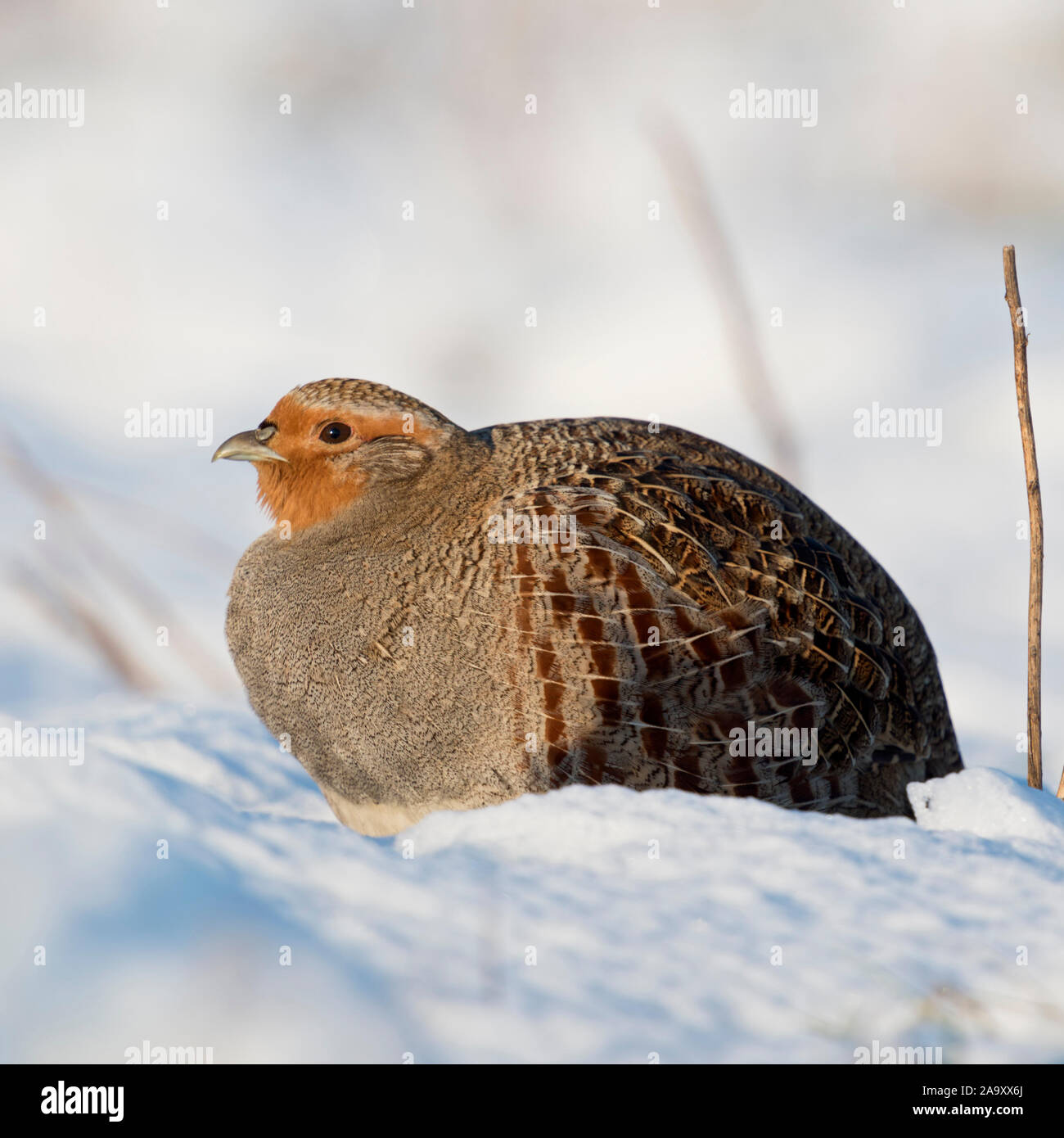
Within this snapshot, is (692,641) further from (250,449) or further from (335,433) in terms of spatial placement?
(250,449)

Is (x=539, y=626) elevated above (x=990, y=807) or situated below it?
above

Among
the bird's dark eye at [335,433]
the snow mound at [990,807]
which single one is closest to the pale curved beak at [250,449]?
the bird's dark eye at [335,433]

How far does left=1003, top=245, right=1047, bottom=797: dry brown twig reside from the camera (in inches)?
131

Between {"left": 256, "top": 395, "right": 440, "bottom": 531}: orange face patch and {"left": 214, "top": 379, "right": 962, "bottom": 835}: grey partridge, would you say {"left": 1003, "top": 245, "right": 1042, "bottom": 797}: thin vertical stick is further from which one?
{"left": 256, "top": 395, "right": 440, "bottom": 531}: orange face patch

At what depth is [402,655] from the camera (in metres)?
3.25

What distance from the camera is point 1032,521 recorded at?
3.38 metres

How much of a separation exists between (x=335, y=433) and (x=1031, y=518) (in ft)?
6.81

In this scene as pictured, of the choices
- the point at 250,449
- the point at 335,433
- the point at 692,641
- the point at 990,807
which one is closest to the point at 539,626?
the point at 692,641

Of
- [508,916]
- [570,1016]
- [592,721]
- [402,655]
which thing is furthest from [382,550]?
[570,1016]

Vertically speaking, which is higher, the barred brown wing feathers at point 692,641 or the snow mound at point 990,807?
the barred brown wing feathers at point 692,641

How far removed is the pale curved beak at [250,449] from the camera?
3.60 m

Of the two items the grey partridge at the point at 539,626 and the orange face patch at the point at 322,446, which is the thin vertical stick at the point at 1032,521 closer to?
the grey partridge at the point at 539,626

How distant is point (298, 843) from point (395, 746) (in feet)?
2.55

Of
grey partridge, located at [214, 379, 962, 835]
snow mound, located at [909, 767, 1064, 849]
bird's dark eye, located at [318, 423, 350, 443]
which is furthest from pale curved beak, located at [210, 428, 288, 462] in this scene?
snow mound, located at [909, 767, 1064, 849]
